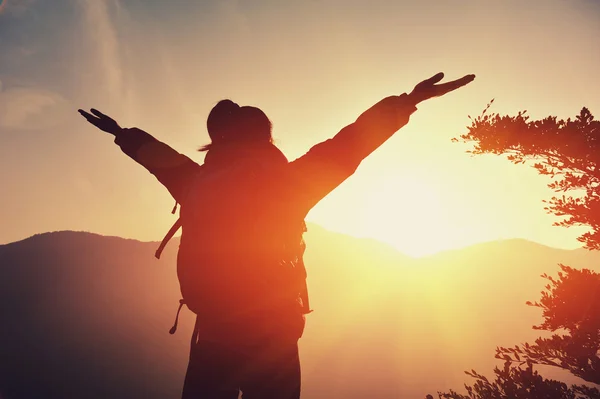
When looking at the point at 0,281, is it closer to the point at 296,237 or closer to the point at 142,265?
the point at 142,265

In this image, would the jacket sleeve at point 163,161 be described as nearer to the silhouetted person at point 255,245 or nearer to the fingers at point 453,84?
the silhouetted person at point 255,245

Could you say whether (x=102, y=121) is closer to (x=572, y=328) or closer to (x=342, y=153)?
(x=342, y=153)

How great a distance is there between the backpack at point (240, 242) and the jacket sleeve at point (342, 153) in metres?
0.17

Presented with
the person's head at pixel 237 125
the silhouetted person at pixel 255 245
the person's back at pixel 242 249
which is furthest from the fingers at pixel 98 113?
the person's back at pixel 242 249

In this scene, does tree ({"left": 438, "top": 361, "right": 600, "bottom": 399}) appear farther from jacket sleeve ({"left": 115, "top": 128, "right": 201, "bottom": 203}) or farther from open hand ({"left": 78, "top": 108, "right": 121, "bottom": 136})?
open hand ({"left": 78, "top": 108, "right": 121, "bottom": 136})

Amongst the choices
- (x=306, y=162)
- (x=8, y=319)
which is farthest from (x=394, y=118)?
(x=8, y=319)

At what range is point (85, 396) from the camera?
105 metres

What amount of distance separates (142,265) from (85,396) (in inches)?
3115

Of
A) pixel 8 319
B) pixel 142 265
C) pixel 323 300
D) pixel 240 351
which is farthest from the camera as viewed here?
pixel 323 300

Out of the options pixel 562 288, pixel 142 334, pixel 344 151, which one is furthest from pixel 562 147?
pixel 142 334

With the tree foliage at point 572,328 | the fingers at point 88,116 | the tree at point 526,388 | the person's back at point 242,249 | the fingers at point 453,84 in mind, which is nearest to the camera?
the person's back at point 242,249

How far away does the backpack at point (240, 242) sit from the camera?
6.63 ft

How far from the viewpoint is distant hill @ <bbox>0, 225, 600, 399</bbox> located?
389 ft

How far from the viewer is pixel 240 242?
2.05m
